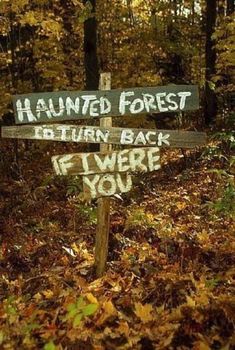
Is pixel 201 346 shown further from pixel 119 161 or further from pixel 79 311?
pixel 119 161

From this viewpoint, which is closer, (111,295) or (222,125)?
(111,295)

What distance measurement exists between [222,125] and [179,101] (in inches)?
406

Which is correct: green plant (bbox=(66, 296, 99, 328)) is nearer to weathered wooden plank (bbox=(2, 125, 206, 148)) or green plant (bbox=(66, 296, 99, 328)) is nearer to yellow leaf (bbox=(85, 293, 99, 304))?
yellow leaf (bbox=(85, 293, 99, 304))

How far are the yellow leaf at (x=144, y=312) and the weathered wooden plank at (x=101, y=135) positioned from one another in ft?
5.42

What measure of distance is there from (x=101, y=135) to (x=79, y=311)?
70.9 inches

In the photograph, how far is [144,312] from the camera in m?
4.16

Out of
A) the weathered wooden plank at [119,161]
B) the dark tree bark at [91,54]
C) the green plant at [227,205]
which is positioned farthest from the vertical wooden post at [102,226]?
the dark tree bark at [91,54]

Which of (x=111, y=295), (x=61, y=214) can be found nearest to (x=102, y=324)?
(x=111, y=295)

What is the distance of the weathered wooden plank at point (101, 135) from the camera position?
475cm

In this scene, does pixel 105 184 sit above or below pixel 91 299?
above

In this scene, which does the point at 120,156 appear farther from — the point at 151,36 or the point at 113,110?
the point at 151,36

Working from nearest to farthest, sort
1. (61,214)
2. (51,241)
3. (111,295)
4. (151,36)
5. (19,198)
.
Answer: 1. (111,295)
2. (51,241)
3. (61,214)
4. (19,198)
5. (151,36)

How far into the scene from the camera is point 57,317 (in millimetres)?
4469

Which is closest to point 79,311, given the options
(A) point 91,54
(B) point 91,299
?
(B) point 91,299
